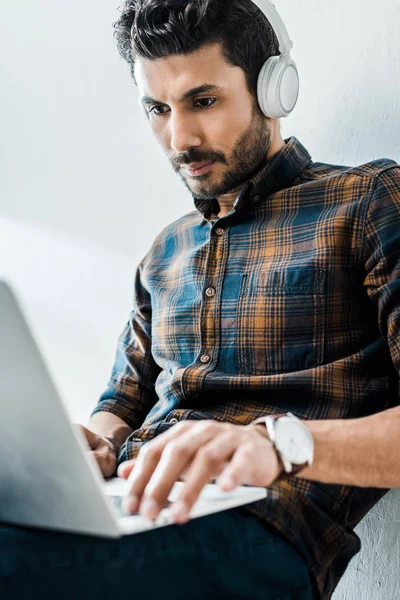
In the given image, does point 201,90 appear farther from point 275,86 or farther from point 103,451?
point 103,451

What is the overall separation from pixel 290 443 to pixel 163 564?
195 millimetres

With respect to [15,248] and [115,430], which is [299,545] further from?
[15,248]

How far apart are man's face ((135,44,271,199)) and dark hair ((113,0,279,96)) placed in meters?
0.02

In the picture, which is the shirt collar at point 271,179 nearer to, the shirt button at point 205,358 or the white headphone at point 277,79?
the white headphone at point 277,79

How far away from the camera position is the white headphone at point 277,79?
1288 millimetres

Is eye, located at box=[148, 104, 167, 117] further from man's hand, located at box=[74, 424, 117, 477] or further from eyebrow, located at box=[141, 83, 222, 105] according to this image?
man's hand, located at box=[74, 424, 117, 477]

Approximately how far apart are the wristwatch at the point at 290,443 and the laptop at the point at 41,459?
65 mm

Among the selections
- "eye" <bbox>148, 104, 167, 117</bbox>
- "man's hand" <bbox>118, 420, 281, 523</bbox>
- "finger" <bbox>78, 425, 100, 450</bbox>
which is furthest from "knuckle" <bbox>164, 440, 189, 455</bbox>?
"eye" <bbox>148, 104, 167, 117</bbox>

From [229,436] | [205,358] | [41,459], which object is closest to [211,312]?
[205,358]

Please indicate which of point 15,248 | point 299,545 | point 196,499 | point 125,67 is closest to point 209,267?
point 299,545

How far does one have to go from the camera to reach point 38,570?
0.71m

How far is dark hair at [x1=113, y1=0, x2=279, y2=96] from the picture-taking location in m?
1.27

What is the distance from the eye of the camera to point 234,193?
1378mm

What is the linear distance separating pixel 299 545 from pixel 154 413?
45 cm
